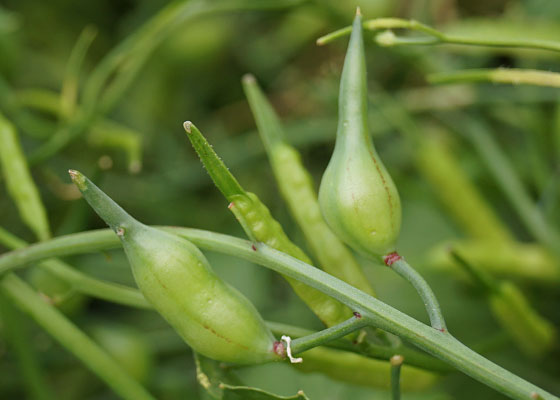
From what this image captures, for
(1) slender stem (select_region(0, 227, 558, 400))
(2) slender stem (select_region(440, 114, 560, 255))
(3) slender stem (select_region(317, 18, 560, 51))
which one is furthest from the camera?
(2) slender stem (select_region(440, 114, 560, 255))

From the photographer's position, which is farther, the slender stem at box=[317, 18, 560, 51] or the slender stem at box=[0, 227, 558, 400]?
the slender stem at box=[317, 18, 560, 51]

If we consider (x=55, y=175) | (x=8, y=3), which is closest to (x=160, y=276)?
(x=55, y=175)

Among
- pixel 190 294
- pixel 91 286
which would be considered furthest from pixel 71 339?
pixel 190 294

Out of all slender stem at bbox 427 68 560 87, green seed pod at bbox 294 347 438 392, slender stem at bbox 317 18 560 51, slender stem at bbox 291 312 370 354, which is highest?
slender stem at bbox 317 18 560 51

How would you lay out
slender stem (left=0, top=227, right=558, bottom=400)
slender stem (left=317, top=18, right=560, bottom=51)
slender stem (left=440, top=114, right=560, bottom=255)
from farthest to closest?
slender stem (left=440, top=114, right=560, bottom=255), slender stem (left=317, top=18, right=560, bottom=51), slender stem (left=0, top=227, right=558, bottom=400)

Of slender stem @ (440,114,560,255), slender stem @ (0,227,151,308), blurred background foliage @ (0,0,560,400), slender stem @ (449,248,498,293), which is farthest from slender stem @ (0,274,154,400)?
slender stem @ (440,114,560,255)

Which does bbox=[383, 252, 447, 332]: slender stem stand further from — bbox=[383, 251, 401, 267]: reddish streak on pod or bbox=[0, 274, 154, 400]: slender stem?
bbox=[0, 274, 154, 400]: slender stem

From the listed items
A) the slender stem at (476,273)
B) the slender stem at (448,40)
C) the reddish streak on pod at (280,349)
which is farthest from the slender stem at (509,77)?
the reddish streak on pod at (280,349)

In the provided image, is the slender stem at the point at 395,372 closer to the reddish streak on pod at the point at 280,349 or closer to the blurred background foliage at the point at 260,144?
the reddish streak on pod at the point at 280,349

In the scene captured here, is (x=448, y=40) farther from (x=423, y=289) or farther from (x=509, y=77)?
(x=423, y=289)
